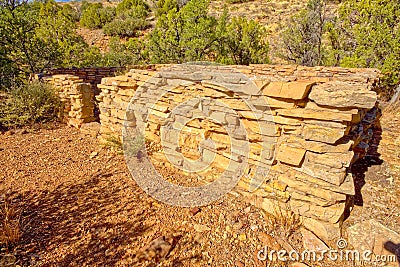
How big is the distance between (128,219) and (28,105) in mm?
4356

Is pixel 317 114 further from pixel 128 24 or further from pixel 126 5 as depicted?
pixel 126 5

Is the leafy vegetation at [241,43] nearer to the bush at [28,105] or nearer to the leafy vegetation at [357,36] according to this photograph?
the leafy vegetation at [357,36]

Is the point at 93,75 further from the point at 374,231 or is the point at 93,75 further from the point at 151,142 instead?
the point at 374,231

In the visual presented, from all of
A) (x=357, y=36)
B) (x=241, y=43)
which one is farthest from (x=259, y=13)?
(x=357, y=36)

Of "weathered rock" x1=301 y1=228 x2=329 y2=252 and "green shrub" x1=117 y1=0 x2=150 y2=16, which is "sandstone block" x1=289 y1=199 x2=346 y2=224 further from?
"green shrub" x1=117 y1=0 x2=150 y2=16

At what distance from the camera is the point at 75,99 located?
17.5ft

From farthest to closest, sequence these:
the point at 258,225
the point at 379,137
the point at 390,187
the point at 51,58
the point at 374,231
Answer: the point at 51,58 → the point at 379,137 → the point at 390,187 → the point at 258,225 → the point at 374,231

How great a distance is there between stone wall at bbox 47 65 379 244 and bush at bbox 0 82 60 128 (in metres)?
3.26

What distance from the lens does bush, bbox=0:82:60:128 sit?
5.10 m

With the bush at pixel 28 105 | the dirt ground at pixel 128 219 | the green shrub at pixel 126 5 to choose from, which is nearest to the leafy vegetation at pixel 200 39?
the bush at pixel 28 105

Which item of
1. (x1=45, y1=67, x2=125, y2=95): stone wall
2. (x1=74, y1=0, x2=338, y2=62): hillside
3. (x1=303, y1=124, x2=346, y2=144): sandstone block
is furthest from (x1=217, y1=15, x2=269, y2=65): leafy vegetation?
(x1=74, y1=0, x2=338, y2=62): hillside

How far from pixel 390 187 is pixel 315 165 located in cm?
141

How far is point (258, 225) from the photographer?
240 centimetres

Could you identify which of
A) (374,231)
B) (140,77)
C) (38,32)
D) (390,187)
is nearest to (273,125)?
(374,231)
